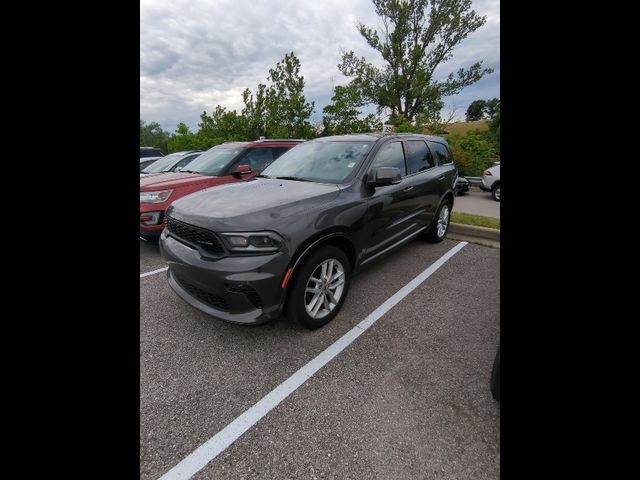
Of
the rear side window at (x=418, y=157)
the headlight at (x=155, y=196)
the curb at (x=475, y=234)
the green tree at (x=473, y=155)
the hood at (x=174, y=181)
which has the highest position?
the green tree at (x=473, y=155)

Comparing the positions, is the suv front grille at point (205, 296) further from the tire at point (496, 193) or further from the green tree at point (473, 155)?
the green tree at point (473, 155)

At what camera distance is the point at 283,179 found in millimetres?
3389

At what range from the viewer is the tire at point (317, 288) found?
249 centimetres

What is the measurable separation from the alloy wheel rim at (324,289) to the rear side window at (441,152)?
287 centimetres

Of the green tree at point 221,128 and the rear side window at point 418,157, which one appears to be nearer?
the rear side window at point 418,157

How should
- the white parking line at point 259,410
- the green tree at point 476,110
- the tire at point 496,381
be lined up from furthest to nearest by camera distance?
the green tree at point 476,110 < the tire at point 496,381 < the white parking line at point 259,410

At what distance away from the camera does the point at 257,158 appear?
595cm

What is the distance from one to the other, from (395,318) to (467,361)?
0.74 m

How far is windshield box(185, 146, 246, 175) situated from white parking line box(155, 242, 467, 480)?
3879 mm

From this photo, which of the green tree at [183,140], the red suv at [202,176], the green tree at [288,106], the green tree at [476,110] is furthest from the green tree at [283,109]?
the green tree at [476,110]

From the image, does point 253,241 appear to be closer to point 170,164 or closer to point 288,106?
point 170,164
